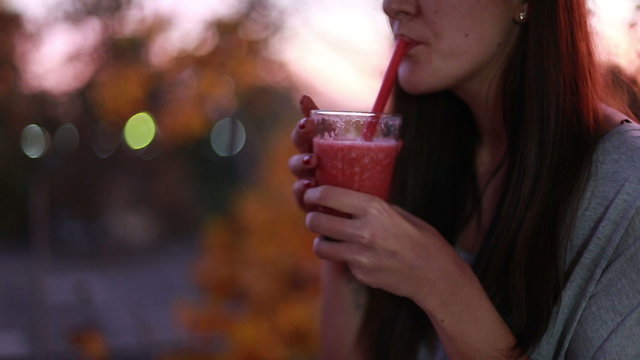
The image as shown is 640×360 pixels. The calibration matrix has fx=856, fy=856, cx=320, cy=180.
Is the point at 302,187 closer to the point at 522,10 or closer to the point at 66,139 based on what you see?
the point at 522,10

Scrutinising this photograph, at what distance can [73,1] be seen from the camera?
2670 mm

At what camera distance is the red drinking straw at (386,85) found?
1.47 meters

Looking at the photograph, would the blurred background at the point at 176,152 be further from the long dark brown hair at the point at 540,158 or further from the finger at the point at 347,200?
the finger at the point at 347,200

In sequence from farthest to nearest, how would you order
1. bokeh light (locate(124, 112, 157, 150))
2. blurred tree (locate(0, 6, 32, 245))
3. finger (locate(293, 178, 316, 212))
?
bokeh light (locate(124, 112, 157, 150)), blurred tree (locate(0, 6, 32, 245)), finger (locate(293, 178, 316, 212))

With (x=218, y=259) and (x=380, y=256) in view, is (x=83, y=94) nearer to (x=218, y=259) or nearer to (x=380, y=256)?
(x=218, y=259)

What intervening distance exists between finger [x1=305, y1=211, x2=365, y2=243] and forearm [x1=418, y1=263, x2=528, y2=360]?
18 centimetres

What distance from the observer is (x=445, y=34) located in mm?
1680

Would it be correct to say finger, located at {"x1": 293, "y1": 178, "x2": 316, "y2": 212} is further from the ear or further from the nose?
the ear

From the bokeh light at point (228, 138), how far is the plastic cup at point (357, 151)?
143 centimetres

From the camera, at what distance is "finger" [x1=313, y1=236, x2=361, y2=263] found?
56.2 inches

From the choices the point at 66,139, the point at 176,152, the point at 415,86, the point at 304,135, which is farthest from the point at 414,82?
the point at 66,139

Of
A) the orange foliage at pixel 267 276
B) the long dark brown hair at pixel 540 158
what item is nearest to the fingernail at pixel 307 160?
the long dark brown hair at pixel 540 158

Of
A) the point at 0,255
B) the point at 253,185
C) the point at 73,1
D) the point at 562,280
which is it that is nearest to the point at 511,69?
the point at 562,280

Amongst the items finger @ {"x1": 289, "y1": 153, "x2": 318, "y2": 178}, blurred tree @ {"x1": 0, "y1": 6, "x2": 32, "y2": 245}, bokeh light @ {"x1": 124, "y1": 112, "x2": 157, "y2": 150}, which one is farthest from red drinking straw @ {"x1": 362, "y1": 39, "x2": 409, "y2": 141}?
blurred tree @ {"x1": 0, "y1": 6, "x2": 32, "y2": 245}
